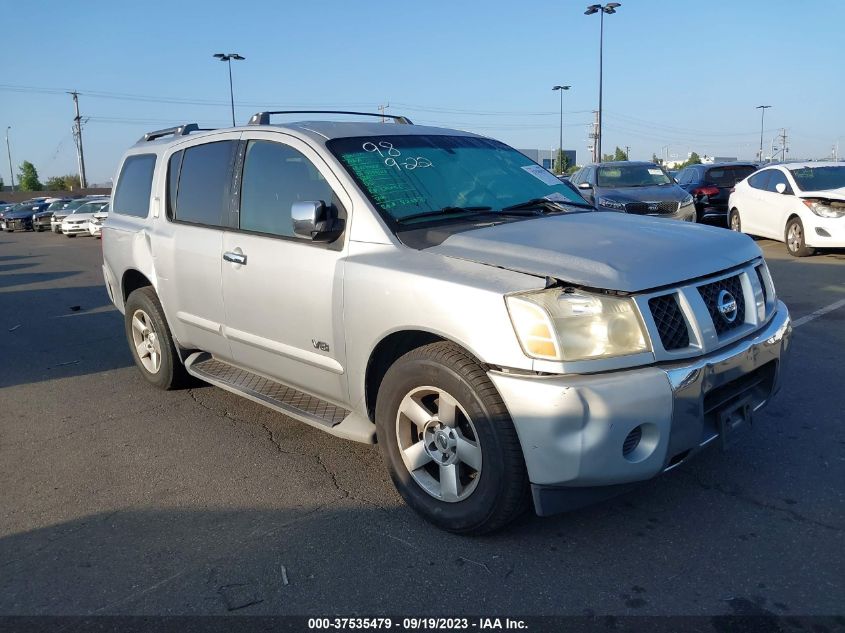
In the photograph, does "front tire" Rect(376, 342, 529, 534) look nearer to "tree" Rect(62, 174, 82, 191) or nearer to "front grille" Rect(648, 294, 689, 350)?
"front grille" Rect(648, 294, 689, 350)

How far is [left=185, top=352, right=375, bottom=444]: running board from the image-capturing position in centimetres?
370

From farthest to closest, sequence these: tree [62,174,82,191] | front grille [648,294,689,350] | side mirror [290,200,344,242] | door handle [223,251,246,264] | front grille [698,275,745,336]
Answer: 1. tree [62,174,82,191]
2. door handle [223,251,246,264]
3. side mirror [290,200,344,242]
4. front grille [698,275,745,336]
5. front grille [648,294,689,350]

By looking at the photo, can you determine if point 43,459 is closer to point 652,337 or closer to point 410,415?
point 410,415

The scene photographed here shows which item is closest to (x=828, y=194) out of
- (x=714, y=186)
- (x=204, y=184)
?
(x=714, y=186)

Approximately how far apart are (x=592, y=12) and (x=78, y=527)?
35545 millimetres

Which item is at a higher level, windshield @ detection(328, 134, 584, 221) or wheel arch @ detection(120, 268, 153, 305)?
windshield @ detection(328, 134, 584, 221)

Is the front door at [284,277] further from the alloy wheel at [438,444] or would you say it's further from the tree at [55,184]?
the tree at [55,184]

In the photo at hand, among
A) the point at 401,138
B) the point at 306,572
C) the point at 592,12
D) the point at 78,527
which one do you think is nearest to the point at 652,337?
the point at 306,572

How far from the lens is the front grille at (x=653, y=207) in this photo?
1222cm

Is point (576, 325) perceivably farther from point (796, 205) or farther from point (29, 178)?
point (29, 178)

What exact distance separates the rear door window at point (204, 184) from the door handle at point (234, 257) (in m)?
0.25

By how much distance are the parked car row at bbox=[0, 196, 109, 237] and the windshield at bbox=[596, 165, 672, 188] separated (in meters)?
16.5

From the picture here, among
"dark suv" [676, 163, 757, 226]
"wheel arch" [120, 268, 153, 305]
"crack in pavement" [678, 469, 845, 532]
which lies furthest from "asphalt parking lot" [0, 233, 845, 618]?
"dark suv" [676, 163, 757, 226]

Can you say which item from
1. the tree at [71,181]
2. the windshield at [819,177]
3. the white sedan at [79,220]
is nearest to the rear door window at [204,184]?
the windshield at [819,177]
